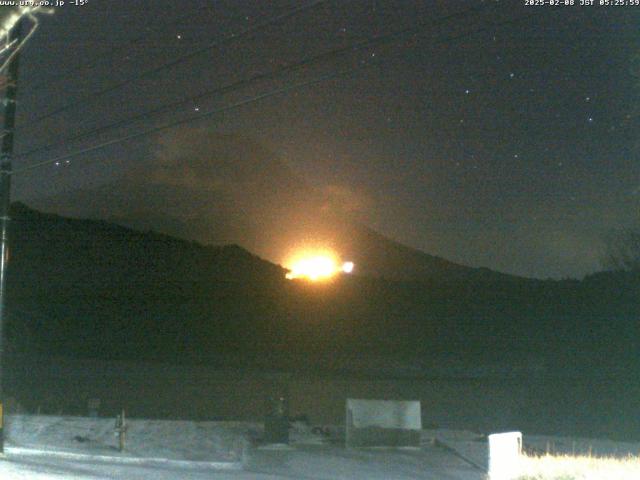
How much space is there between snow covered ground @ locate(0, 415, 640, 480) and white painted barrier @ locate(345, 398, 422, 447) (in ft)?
1.66

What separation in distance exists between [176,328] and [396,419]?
2699 cm

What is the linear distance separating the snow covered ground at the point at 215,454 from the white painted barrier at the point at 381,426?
19.9 inches

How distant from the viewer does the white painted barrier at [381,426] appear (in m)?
22.1

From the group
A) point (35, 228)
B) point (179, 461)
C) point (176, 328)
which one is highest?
point (35, 228)

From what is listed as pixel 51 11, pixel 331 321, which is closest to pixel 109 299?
pixel 331 321

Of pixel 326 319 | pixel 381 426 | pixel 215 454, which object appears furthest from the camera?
pixel 326 319

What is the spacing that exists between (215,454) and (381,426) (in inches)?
193

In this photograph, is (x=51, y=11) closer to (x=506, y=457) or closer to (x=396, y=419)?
(x=506, y=457)

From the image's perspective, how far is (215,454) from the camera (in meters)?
19.5

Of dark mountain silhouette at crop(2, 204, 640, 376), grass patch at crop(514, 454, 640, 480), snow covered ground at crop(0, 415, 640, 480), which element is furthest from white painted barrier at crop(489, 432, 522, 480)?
dark mountain silhouette at crop(2, 204, 640, 376)

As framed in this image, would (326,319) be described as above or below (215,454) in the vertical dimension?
above

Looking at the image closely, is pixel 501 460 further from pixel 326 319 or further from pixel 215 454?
pixel 326 319

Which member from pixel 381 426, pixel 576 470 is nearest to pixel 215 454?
pixel 381 426

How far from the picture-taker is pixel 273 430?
21750 millimetres
